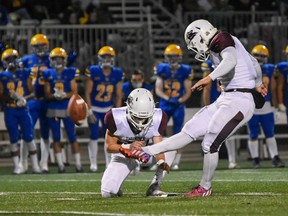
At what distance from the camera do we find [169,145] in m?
8.95

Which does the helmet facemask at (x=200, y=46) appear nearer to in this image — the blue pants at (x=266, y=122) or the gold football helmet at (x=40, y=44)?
the blue pants at (x=266, y=122)

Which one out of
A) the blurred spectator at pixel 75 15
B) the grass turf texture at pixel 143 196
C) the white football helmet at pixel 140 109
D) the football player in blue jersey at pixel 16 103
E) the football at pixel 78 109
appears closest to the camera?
the grass turf texture at pixel 143 196

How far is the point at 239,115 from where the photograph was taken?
9.02 metres

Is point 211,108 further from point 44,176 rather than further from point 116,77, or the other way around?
point 116,77

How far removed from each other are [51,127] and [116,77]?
1245mm

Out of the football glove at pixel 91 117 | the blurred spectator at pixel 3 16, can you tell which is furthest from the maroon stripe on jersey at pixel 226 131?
the blurred spectator at pixel 3 16

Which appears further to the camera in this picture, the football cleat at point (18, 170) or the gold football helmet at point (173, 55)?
the gold football helmet at point (173, 55)

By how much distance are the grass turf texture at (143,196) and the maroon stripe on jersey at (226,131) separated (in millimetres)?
422

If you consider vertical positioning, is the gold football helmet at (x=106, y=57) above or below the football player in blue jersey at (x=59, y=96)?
above

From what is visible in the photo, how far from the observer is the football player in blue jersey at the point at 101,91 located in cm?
1513

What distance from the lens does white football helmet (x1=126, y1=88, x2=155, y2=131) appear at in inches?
355

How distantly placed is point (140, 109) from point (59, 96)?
19.6 feet

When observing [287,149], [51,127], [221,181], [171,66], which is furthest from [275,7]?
[221,181]

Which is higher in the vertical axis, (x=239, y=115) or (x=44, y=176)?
(x=239, y=115)
